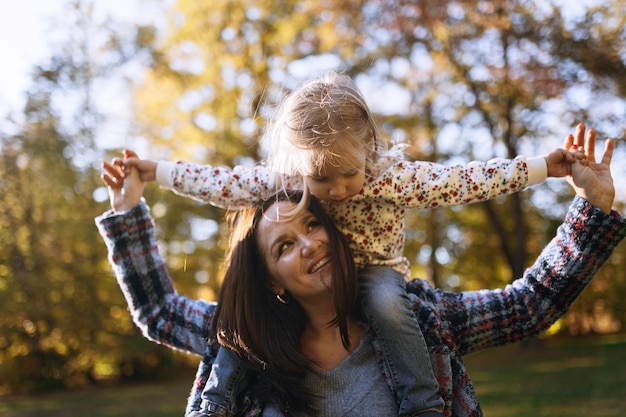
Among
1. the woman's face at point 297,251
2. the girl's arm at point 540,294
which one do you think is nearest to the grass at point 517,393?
the girl's arm at point 540,294

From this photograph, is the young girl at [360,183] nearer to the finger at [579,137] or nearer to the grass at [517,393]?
the finger at [579,137]

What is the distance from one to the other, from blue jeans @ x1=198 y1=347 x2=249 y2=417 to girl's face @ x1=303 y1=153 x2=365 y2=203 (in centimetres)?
63

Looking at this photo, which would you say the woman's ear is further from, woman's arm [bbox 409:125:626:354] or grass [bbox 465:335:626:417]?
grass [bbox 465:335:626:417]

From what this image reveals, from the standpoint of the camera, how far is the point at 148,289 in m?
2.63

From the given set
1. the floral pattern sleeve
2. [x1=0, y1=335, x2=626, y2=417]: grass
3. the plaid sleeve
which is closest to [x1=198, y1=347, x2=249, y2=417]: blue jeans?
the plaid sleeve

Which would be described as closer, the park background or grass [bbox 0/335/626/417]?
grass [bbox 0/335/626/417]

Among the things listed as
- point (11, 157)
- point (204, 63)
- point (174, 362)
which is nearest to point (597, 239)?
point (11, 157)

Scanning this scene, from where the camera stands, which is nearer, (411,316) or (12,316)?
(411,316)

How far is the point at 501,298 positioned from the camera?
2.38 metres

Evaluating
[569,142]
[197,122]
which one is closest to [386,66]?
[197,122]

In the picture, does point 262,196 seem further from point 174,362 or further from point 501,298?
point 174,362

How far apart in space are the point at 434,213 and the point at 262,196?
617 inches

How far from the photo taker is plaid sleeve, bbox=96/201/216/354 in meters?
2.58

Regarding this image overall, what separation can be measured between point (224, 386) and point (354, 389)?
1.41ft
